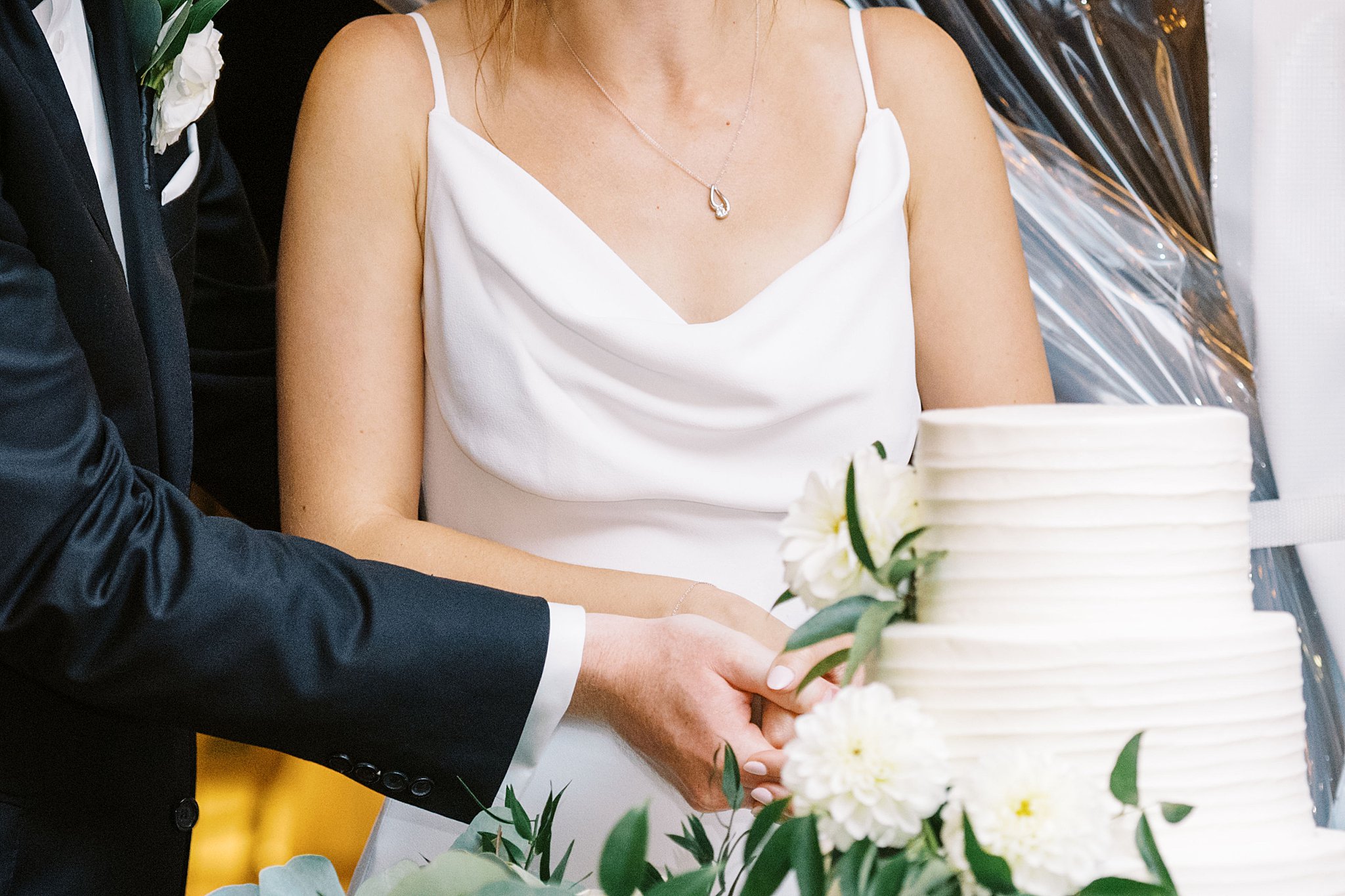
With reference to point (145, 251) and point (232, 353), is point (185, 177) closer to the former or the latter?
point (145, 251)

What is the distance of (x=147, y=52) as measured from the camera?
131cm

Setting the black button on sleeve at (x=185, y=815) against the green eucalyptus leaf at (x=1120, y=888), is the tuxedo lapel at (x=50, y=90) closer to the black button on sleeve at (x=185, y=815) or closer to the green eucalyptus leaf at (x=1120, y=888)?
the black button on sleeve at (x=185, y=815)

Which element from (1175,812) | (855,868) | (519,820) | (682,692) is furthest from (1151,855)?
(682,692)

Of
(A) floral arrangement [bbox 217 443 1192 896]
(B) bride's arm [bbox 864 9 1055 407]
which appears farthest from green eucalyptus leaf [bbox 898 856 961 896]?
(B) bride's arm [bbox 864 9 1055 407]

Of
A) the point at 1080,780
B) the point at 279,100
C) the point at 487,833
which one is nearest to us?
the point at 1080,780

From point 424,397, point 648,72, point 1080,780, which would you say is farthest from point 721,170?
point 1080,780

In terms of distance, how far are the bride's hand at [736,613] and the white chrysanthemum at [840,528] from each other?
473 millimetres

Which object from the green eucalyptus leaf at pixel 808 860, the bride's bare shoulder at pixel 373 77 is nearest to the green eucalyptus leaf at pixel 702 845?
the green eucalyptus leaf at pixel 808 860

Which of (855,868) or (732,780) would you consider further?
(732,780)

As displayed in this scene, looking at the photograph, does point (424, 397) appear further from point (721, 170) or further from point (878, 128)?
point (878, 128)

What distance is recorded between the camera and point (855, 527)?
2.28ft

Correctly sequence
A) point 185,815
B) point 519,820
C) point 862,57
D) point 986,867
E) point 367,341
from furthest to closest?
point 862,57 < point 367,341 < point 185,815 < point 519,820 < point 986,867

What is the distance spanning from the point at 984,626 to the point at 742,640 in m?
0.40

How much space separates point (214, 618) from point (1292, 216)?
1346mm
